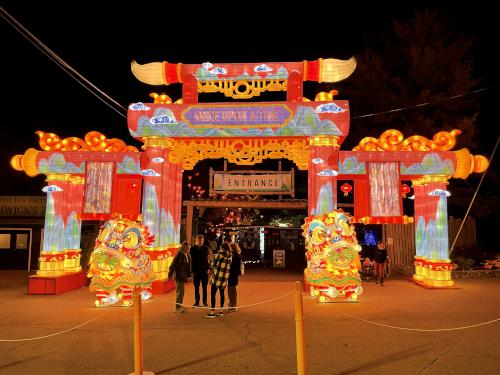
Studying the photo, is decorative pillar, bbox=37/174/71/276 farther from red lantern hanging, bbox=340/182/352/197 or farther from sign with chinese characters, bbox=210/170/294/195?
red lantern hanging, bbox=340/182/352/197

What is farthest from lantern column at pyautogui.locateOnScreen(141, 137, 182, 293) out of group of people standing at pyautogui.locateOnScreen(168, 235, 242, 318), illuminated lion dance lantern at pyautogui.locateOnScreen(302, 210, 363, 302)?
illuminated lion dance lantern at pyautogui.locateOnScreen(302, 210, 363, 302)

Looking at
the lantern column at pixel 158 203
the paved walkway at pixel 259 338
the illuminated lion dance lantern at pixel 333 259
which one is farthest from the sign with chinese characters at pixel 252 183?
the paved walkway at pixel 259 338

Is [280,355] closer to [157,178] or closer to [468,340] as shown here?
[468,340]

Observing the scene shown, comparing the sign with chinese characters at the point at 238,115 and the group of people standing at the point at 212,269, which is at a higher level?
the sign with chinese characters at the point at 238,115

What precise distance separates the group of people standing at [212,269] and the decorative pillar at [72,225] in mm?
5288

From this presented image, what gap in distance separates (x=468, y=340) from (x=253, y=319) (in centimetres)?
357

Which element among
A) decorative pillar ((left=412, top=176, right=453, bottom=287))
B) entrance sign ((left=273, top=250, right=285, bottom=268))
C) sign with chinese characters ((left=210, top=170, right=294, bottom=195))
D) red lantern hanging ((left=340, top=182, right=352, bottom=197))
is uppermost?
sign with chinese characters ((left=210, top=170, right=294, bottom=195))

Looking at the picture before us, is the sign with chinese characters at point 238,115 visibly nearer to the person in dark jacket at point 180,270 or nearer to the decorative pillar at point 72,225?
the person in dark jacket at point 180,270

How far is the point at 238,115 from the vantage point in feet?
35.9

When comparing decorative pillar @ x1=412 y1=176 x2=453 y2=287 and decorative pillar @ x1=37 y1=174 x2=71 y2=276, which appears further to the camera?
decorative pillar @ x1=37 y1=174 x2=71 y2=276

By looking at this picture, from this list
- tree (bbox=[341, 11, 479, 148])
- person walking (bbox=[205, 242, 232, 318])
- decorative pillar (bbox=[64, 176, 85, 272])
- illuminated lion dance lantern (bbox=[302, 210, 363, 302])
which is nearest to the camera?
person walking (bbox=[205, 242, 232, 318])

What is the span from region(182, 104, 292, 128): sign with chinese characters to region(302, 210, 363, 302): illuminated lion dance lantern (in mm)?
2871

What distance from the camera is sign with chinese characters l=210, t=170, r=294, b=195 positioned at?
15.8m

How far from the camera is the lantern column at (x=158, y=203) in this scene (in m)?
11.0
